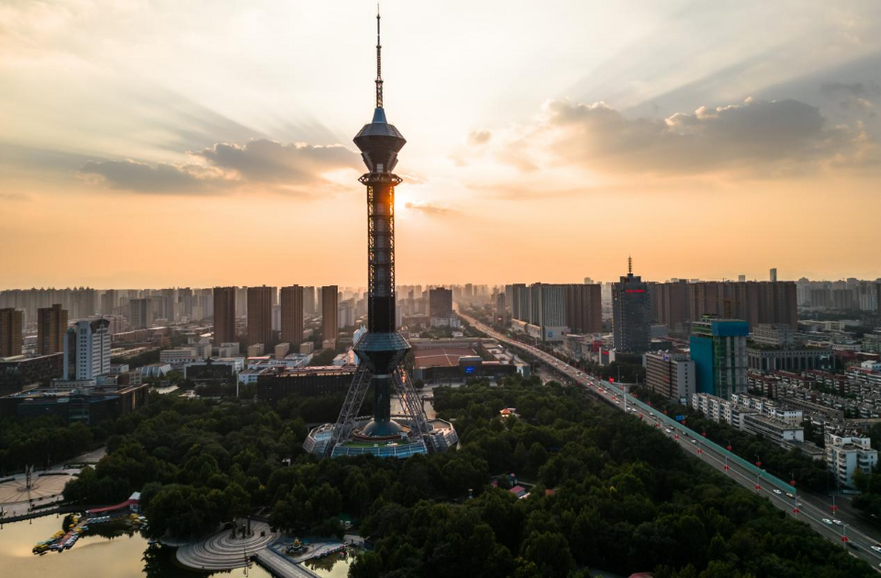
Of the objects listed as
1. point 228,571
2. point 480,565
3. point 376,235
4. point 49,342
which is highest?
point 376,235

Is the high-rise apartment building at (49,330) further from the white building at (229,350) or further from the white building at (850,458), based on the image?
Result: the white building at (850,458)

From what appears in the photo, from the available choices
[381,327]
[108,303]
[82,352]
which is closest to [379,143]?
[381,327]

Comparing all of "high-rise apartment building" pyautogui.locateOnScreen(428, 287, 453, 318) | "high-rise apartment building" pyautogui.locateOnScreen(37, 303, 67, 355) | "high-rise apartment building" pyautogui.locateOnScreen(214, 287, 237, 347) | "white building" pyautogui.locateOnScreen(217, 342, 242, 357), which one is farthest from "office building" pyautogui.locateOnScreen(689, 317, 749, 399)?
"high-rise apartment building" pyautogui.locateOnScreen(428, 287, 453, 318)

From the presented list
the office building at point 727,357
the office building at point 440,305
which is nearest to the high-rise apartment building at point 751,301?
the office building at point 727,357

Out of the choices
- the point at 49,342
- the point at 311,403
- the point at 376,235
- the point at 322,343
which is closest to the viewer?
the point at 376,235

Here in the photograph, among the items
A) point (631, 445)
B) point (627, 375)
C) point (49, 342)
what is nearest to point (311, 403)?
point (631, 445)

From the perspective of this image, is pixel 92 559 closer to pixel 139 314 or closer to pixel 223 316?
pixel 223 316

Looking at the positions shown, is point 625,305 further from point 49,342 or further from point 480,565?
point 49,342
